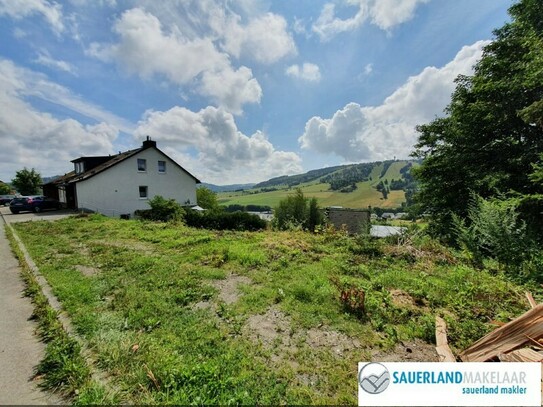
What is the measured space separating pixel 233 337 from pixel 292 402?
51.9 inches

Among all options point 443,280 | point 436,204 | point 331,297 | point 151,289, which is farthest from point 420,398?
point 436,204

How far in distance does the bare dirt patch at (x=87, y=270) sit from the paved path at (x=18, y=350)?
3.66 feet

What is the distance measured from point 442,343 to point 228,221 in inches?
590

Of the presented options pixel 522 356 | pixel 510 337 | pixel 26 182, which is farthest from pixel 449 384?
pixel 26 182

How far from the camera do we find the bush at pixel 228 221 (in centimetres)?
1702

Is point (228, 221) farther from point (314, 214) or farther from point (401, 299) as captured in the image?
point (314, 214)

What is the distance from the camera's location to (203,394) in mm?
2393

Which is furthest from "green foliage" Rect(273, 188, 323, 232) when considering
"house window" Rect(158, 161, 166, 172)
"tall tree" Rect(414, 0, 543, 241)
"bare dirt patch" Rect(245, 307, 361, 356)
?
"bare dirt patch" Rect(245, 307, 361, 356)

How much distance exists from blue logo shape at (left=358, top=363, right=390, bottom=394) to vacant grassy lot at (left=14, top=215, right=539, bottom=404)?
0.14 m

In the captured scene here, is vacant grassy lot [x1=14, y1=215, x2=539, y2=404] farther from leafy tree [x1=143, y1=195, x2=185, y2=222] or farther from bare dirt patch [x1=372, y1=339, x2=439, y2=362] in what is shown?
leafy tree [x1=143, y1=195, x2=185, y2=222]

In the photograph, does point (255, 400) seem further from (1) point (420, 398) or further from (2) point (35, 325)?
(2) point (35, 325)

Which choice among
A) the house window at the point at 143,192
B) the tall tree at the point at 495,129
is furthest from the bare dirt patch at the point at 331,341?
the house window at the point at 143,192

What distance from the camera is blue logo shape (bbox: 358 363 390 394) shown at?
8.12ft

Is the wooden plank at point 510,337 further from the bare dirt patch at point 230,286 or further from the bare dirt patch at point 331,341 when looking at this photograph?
the bare dirt patch at point 230,286
